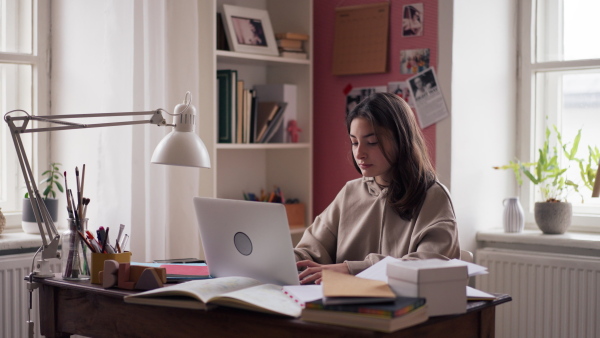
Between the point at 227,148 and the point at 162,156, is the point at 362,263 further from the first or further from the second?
the point at 227,148

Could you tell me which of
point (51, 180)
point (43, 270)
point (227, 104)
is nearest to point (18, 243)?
point (51, 180)

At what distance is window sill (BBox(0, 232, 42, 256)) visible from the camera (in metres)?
2.84

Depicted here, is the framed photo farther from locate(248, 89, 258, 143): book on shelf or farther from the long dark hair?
the long dark hair

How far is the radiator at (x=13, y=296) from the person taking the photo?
111 inches

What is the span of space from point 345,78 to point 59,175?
4.65ft

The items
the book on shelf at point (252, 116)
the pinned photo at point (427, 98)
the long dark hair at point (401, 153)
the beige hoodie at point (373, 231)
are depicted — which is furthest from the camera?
the book on shelf at point (252, 116)

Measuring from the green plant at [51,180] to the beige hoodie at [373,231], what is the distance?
115 cm

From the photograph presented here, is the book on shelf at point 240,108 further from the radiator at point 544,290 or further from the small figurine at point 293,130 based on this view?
the radiator at point 544,290

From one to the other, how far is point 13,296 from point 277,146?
4.40 feet

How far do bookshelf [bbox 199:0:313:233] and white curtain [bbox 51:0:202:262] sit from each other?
1.48 feet

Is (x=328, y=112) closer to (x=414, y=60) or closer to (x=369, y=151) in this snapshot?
(x=414, y=60)

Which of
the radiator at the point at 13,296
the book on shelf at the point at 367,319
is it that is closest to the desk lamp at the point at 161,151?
the book on shelf at the point at 367,319

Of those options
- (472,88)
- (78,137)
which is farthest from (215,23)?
(472,88)

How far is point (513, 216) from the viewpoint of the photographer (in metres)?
3.38
